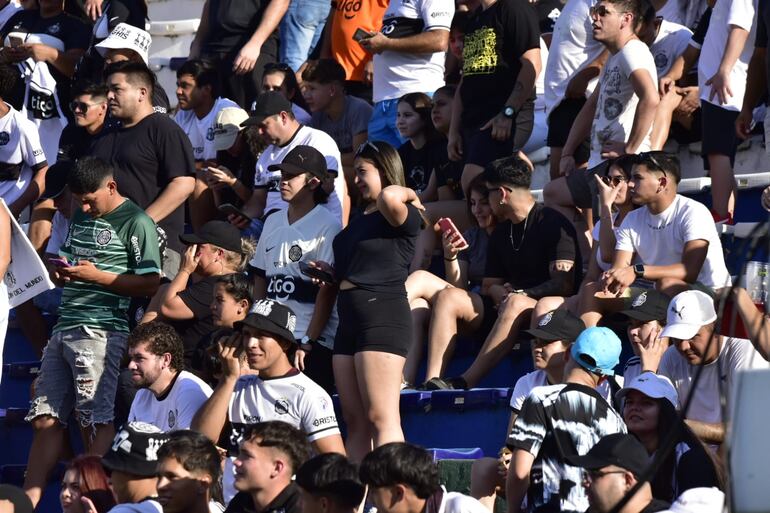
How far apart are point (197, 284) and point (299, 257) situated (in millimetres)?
572

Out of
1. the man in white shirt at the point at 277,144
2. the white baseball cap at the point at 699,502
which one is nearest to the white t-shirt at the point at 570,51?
the man in white shirt at the point at 277,144

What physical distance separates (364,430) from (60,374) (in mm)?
1738

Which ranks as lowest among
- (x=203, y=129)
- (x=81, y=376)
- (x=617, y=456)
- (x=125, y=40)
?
(x=81, y=376)

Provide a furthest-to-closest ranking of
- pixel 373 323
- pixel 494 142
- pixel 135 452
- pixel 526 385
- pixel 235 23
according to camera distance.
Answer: pixel 235 23
pixel 494 142
pixel 373 323
pixel 526 385
pixel 135 452

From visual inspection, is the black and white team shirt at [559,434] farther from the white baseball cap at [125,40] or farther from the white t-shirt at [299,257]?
the white baseball cap at [125,40]

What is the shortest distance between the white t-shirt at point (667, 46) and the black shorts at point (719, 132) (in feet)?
2.72

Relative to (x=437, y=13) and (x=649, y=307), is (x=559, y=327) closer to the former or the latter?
(x=649, y=307)

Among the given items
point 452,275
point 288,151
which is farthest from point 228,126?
point 452,275

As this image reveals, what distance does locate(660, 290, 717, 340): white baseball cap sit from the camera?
20.7ft

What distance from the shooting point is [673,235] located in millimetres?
7301

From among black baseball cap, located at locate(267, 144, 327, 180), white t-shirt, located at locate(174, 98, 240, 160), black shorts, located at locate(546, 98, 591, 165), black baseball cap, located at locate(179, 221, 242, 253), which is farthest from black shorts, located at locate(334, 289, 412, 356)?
white t-shirt, located at locate(174, 98, 240, 160)

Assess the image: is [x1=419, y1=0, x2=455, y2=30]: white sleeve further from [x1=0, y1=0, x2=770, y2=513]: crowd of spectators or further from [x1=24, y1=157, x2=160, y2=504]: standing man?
[x1=24, y1=157, x2=160, y2=504]: standing man

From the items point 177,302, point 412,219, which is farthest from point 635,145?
point 177,302

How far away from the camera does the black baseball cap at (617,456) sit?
4863 mm
